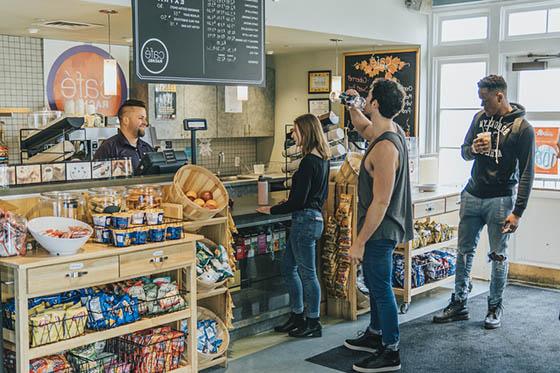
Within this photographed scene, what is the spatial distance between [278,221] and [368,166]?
117 centimetres

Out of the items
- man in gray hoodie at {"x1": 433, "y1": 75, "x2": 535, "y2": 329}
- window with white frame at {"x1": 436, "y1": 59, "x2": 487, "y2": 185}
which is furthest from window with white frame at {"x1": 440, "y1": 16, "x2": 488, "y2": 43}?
man in gray hoodie at {"x1": 433, "y1": 75, "x2": 535, "y2": 329}

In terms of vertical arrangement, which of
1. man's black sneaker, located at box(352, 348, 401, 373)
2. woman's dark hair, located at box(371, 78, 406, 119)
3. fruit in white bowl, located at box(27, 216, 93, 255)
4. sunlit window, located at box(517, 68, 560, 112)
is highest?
sunlit window, located at box(517, 68, 560, 112)

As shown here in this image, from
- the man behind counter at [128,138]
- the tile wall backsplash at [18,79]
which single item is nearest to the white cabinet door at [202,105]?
the tile wall backsplash at [18,79]

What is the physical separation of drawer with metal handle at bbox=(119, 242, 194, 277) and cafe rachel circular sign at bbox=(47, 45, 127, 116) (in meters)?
3.49

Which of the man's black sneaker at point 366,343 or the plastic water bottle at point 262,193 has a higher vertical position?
the plastic water bottle at point 262,193

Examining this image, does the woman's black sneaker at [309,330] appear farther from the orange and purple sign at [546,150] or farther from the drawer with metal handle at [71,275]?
the orange and purple sign at [546,150]

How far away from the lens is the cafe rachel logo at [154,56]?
4.40 metres

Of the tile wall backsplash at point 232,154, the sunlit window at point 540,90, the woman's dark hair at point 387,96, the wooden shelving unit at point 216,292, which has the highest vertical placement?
the sunlit window at point 540,90

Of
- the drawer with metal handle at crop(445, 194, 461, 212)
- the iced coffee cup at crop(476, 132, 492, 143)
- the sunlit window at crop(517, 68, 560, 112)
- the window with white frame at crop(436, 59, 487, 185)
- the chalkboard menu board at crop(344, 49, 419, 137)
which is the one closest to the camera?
the iced coffee cup at crop(476, 132, 492, 143)

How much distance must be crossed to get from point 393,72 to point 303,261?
3162 mm

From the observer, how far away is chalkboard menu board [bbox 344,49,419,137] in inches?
275

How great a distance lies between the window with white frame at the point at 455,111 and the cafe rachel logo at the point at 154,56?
3406mm

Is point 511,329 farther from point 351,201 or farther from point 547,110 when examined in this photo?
point 547,110

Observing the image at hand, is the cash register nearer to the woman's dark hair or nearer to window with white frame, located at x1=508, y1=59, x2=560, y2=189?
the woman's dark hair
